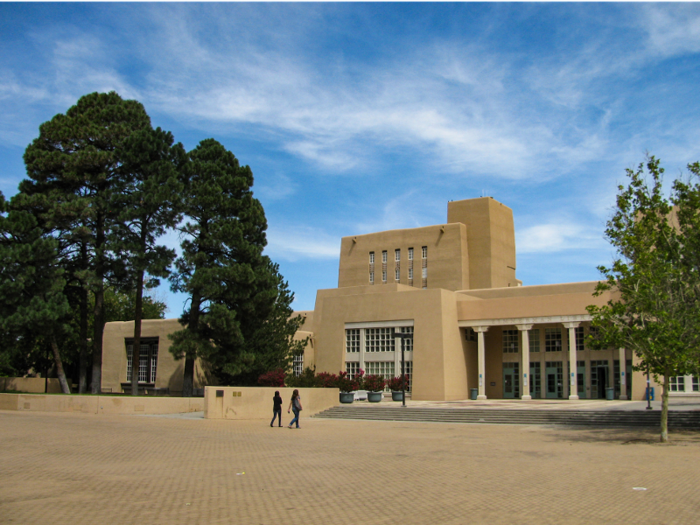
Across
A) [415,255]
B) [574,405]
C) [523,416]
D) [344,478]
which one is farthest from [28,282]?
[415,255]

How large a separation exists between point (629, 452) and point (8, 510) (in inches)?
551

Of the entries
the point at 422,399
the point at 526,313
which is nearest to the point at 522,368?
the point at 526,313

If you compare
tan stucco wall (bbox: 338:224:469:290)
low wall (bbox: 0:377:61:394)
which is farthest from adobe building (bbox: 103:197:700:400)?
tan stucco wall (bbox: 338:224:469:290)

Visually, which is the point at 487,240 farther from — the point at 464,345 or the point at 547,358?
the point at 547,358

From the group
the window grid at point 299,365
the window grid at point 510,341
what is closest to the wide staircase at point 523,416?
the window grid at point 510,341

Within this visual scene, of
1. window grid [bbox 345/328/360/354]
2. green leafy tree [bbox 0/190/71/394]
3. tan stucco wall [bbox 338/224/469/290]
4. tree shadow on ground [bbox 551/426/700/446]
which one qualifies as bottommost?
tree shadow on ground [bbox 551/426/700/446]

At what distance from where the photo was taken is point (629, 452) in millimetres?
15859

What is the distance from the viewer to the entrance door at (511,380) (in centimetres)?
4316

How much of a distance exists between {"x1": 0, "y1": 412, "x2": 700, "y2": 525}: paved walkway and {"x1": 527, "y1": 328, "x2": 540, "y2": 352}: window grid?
2231 cm

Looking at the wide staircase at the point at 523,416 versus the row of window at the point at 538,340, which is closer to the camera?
the wide staircase at the point at 523,416

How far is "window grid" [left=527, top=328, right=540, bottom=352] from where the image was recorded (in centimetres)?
4247

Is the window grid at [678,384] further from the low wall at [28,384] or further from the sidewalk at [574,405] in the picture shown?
the low wall at [28,384]

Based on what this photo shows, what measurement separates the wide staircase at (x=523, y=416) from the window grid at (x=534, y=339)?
15551 mm

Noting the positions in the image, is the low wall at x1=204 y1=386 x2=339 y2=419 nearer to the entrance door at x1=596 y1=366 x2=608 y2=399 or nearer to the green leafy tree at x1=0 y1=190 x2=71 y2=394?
the green leafy tree at x1=0 y1=190 x2=71 y2=394
